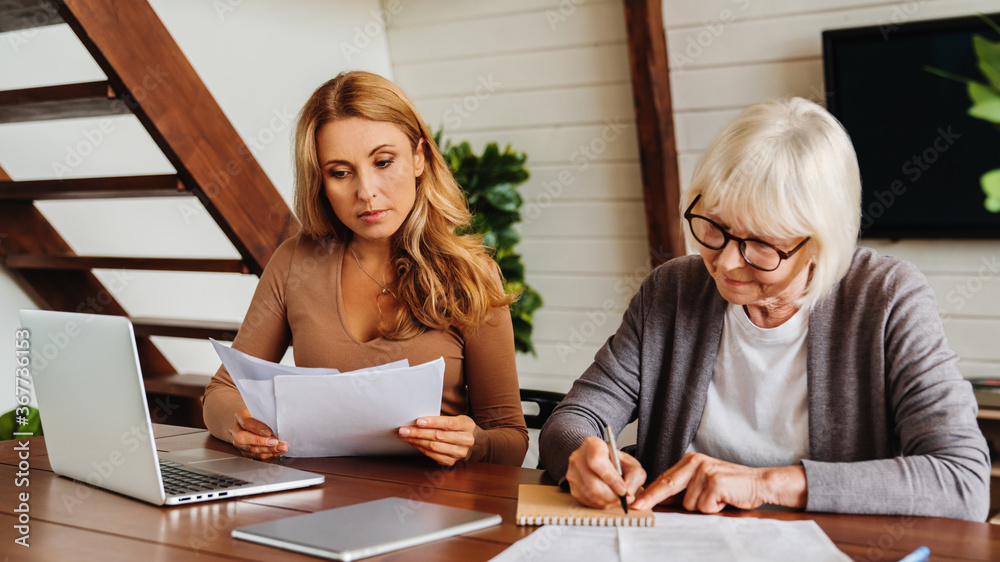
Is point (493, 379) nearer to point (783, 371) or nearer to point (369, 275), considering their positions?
point (369, 275)

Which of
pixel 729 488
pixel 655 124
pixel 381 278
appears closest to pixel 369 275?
pixel 381 278

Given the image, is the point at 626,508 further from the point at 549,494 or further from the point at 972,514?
the point at 972,514

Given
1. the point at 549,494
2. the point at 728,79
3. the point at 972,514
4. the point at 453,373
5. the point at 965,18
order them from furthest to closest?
the point at 728,79 < the point at 965,18 < the point at 453,373 < the point at 549,494 < the point at 972,514

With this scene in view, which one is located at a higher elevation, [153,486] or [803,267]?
[803,267]

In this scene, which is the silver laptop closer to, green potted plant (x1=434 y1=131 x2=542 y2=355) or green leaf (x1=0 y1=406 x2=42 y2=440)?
green leaf (x1=0 y1=406 x2=42 y2=440)

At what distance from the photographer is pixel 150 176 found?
85.8 inches

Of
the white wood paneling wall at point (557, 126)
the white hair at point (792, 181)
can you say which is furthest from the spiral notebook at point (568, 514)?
the white wood paneling wall at point (557, 126)

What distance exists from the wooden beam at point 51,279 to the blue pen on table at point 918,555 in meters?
2.48

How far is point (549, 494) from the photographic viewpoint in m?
1.25

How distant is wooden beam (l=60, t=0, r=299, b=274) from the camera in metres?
1.90

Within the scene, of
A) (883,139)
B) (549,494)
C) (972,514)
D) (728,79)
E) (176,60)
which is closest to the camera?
(972,514)

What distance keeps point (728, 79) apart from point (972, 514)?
96.1 inches

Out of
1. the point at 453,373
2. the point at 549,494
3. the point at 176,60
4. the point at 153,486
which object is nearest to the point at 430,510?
the point at 549,494

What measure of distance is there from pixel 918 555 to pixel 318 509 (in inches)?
30.8
